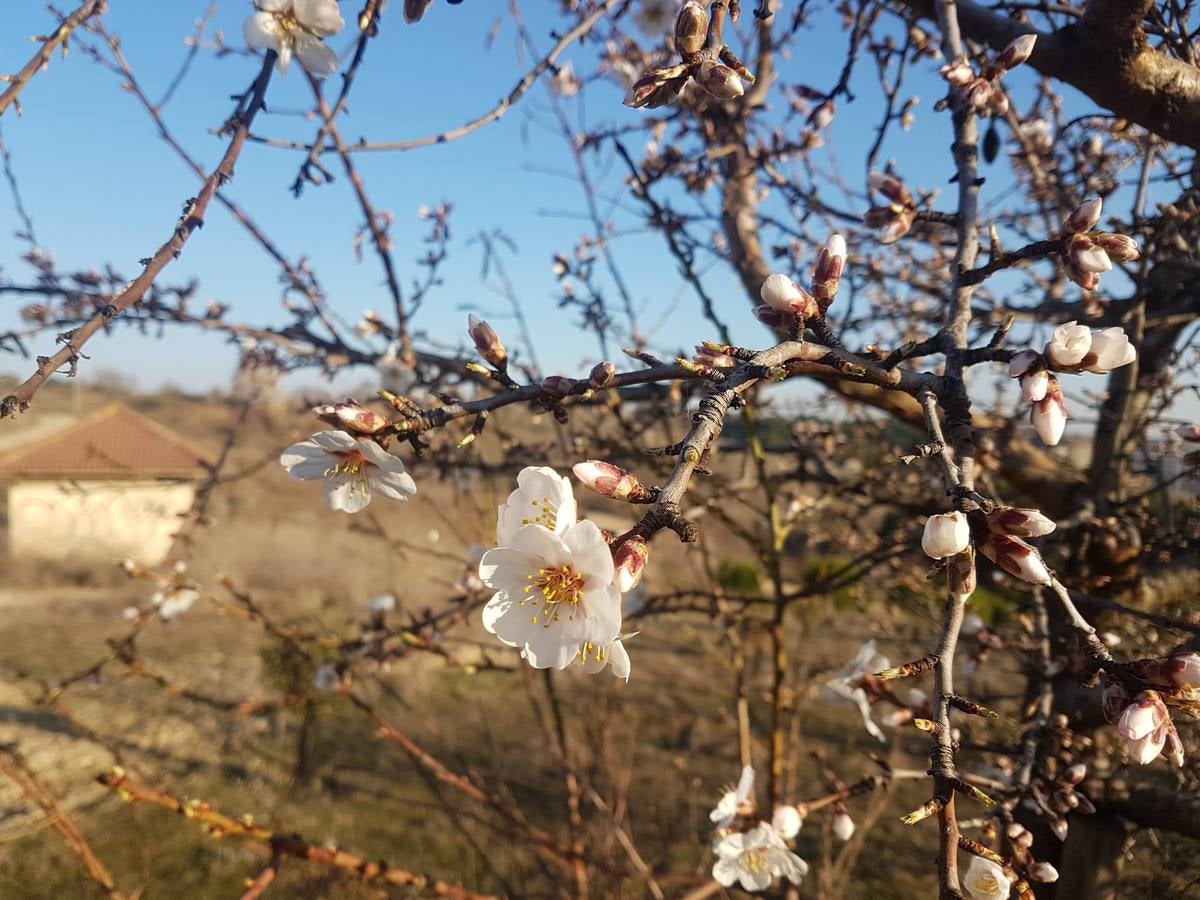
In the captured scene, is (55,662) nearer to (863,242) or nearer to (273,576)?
(273,576)

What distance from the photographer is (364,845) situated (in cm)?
581

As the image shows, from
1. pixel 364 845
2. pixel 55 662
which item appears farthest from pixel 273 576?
pixel 364 845

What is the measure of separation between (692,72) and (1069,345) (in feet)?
1.99

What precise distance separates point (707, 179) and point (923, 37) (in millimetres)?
953

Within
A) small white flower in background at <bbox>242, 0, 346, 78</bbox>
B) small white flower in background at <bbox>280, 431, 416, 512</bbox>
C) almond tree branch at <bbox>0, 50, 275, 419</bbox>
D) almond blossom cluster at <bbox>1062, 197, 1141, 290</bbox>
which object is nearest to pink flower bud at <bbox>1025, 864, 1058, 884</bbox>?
almond blossom cluster at <bbox>1062, 197, 1141, 290</bbox>

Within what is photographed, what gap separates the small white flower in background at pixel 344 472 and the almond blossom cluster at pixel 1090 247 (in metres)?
1.04

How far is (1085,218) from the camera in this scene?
0.97m

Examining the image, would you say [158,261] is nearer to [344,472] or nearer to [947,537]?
[344,472]

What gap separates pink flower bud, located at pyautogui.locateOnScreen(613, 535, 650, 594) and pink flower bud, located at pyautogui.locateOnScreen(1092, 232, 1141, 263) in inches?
33.1

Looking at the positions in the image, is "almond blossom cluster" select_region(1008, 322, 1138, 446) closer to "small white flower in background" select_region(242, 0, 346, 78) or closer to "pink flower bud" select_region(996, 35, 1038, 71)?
"pink flower bud" select_region(996, 35, 1038, 71)

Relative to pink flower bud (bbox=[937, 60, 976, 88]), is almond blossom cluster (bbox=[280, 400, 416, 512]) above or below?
below

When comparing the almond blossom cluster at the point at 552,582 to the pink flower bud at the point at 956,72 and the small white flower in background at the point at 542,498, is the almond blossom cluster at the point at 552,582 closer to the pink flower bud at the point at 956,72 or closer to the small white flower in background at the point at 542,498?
the small white flower in background at the point at 542,498

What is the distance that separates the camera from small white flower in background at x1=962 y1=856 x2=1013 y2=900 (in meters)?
0.93

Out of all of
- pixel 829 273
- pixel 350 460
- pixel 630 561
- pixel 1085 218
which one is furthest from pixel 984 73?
pixel 350 460
